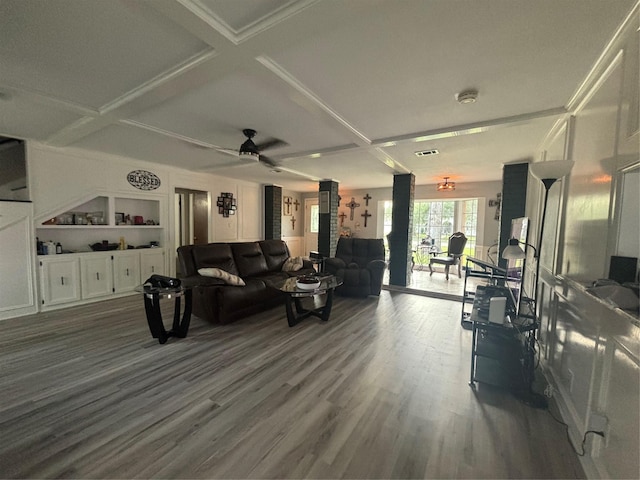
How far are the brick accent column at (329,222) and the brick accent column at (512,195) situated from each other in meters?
3.23

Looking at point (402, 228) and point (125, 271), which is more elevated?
point (402, 228)

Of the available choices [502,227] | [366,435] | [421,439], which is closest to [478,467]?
[421,439]

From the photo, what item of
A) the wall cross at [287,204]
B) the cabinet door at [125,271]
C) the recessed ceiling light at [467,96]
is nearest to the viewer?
the recessed ceiling light at [467,96]

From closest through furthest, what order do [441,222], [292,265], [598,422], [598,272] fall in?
[598,422] → [598,272] → [292,265] → [441,222]

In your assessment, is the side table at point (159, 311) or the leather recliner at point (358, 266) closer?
the side table at point (159, 311)

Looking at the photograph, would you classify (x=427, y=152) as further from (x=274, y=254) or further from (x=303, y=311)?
(x=274, y=254)

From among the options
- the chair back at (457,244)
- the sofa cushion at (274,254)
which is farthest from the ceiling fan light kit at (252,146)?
the chair back at (457,244)

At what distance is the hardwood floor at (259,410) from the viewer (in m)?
1.35

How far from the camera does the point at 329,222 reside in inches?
235

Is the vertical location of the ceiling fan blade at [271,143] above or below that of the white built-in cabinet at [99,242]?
above

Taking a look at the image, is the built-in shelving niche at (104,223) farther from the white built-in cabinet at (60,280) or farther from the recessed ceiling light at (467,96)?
the recessed ceiling light at (467,96)

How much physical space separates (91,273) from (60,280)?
35cm

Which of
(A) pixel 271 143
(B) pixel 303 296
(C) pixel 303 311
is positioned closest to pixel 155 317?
(B) pixel 303 296

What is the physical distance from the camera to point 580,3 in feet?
3.94
